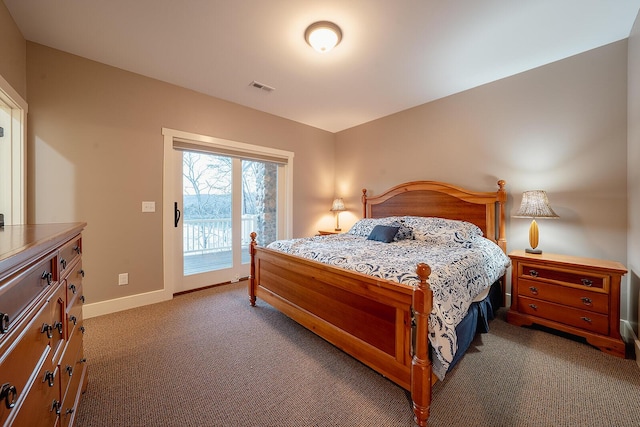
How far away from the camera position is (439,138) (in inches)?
136

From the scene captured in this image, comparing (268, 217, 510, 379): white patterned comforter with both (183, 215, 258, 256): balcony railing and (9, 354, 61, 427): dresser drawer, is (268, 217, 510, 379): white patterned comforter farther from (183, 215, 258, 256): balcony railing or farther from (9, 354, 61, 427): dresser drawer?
(9, 354, 61, 427): dresser drawer

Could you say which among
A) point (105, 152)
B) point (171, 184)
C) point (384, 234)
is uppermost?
point (105, 152)

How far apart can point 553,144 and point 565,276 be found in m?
1.35

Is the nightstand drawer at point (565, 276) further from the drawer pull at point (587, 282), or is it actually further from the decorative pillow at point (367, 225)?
the decorative pillow at point (367, 225)

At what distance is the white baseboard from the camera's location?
256 centimetres

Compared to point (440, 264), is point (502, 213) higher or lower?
higher

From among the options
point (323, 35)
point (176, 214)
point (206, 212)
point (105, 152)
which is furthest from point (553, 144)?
point (105, 152)

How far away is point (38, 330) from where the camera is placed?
832mm

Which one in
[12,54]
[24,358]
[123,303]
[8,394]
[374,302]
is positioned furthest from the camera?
[123,303]

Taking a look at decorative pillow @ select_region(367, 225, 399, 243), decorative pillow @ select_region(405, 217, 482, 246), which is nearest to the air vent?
decorative pillow @ select_region(367, 225, 399, 243)

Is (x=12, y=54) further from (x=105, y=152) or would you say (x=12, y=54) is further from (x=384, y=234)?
(x=384, y=234)

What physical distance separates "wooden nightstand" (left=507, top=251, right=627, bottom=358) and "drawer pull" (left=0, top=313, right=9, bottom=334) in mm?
3106

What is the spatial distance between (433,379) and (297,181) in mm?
3391

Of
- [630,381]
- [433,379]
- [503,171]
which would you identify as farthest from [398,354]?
[503,171]
